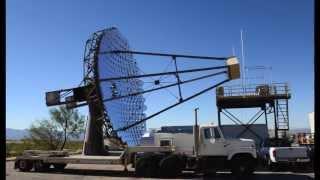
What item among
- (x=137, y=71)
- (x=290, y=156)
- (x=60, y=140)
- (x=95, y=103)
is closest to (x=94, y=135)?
(x=95, y=103)

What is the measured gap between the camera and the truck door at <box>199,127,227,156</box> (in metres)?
23.9

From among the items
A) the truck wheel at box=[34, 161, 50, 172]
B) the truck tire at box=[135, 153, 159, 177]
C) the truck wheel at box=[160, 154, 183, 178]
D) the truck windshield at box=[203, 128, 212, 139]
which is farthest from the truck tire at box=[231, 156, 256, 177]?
the truck wheel at box=[34, 161, 50, 172]

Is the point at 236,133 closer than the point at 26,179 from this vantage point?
No

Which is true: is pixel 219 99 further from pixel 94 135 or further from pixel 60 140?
pixel 60 140

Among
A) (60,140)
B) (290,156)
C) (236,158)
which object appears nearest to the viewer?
(236,158)

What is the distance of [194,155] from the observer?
24250mm

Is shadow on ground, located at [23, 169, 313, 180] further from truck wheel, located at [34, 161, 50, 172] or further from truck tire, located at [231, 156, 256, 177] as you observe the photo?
truck wheel, located at [34, 161, 50, 172]

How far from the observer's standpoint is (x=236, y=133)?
135ft

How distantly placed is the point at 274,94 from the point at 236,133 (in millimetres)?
5359

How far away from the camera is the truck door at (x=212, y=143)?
2389 centimetres

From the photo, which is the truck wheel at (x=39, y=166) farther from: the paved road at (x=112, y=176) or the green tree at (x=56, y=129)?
the green tree at (x=56, y=129)

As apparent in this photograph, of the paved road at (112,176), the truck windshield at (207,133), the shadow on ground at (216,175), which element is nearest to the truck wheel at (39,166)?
the shadow on ground at (216,175)

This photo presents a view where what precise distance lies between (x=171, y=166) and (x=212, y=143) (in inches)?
88.5

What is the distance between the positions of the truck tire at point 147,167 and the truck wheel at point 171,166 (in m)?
0.45
